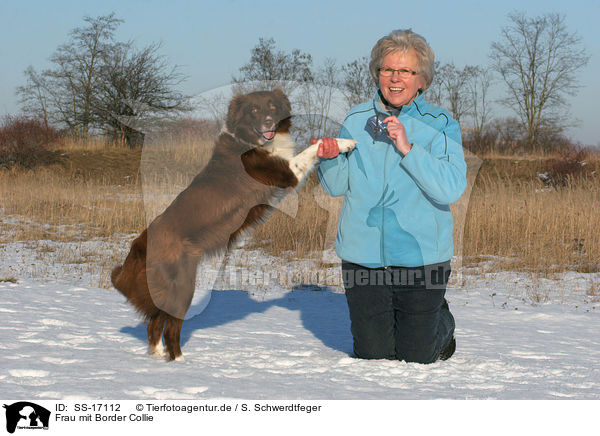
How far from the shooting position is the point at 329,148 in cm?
331

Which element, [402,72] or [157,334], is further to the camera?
[157,334]

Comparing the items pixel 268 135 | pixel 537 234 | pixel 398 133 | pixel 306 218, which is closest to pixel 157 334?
pixel 268 135

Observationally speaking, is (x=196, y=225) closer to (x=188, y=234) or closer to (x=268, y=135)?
(x=188, y=234)

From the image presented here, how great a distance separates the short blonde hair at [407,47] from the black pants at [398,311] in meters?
1.20

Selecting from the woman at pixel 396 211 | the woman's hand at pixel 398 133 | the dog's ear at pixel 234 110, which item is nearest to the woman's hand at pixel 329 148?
the woman at pixel 396 211

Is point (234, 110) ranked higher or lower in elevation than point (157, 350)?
higher

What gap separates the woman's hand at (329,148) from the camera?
3.29 metres

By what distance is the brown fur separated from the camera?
3.43 m

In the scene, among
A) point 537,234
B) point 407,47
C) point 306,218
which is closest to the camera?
point 407,47

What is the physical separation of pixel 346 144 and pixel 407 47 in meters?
0.67

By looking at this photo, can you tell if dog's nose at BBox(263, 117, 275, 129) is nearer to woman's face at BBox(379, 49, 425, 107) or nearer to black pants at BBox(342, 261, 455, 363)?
woman's face at BBox(379, 49, 425, 107)

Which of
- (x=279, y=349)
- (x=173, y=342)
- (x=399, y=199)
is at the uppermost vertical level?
(x=399, y=199)
